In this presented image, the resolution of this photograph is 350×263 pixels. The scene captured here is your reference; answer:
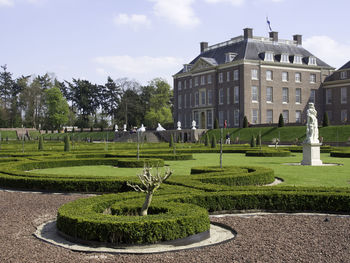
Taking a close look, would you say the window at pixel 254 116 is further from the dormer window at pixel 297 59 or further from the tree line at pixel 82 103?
the tree line at pixel 82 103

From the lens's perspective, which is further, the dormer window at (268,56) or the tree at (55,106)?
the tree at (55,106)

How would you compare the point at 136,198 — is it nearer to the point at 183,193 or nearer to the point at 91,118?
the point at 183,193

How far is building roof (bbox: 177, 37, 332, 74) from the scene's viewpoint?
5338cm

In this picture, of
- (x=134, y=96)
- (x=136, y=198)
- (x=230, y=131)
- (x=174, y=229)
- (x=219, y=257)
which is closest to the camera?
(x=219, y=257)

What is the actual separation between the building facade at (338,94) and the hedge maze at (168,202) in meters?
44.6

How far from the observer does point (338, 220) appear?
7820mm

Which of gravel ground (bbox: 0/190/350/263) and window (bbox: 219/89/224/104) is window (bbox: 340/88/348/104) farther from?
gravel ground (bbox: 0/190/350/263)

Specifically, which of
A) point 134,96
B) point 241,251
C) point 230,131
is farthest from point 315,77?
point 241,251

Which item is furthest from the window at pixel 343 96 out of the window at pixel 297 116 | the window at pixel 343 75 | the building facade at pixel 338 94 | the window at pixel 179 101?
the window at pixel 179 101

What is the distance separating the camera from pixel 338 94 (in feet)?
180

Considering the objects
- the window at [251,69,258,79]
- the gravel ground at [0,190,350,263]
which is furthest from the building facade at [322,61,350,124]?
the gravel ground at [0,190,350,263]

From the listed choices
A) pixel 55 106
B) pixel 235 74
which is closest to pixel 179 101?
pixel 235 74

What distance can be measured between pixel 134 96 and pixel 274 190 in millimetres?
73270

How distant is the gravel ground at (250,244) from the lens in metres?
5.63
